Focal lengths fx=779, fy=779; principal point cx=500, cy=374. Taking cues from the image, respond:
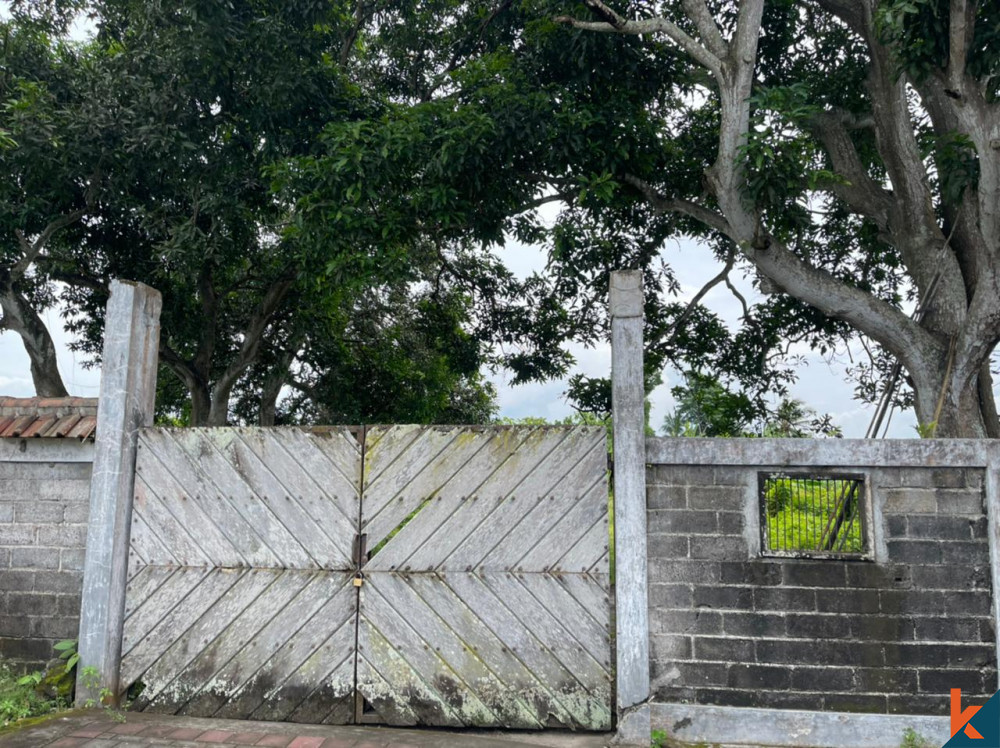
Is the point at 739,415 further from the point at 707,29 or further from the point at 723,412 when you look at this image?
the point at 707,29

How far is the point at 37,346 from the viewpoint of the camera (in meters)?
11.0

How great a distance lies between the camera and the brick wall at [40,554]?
4.98 m

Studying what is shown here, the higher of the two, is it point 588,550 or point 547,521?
point 547,521

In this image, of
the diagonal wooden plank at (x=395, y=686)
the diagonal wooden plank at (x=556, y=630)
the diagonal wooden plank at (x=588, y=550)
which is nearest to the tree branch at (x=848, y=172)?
the diagonal wooden plank at (x=588, y=550)

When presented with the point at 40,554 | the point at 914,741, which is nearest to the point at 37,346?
the point at 40,554

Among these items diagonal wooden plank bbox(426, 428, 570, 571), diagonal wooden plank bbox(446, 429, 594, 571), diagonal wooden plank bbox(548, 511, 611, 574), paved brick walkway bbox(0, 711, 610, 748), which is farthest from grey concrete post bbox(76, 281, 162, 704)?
diagonal wooden plank bbox(548, 511, 611, 574)

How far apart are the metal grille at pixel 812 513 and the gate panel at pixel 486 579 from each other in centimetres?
98

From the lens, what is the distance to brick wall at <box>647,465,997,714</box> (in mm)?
4324

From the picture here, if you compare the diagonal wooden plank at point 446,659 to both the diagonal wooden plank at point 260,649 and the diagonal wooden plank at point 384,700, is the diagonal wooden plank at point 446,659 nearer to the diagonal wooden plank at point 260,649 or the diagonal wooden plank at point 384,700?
the diagonal wooden plank at point 384,700

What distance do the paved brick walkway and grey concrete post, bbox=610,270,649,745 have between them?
0.31m

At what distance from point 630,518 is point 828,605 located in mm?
1211

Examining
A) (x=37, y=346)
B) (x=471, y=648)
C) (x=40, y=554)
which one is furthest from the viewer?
(x=37, y=346)

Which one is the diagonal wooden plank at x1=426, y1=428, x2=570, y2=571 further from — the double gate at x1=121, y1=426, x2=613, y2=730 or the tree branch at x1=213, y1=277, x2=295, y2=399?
the tree branch at x1=213, y1=277, x2=295, y2=399

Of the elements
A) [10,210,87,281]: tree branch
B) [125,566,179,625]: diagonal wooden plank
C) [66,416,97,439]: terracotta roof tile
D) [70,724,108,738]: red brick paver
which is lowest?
[70,724,108,738]: red brick paver
